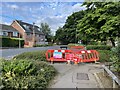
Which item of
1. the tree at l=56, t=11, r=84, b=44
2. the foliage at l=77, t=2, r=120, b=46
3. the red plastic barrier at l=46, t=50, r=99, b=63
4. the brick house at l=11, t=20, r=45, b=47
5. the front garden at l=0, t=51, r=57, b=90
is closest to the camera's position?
the front garden at l=0, t=51, r=57, b=90

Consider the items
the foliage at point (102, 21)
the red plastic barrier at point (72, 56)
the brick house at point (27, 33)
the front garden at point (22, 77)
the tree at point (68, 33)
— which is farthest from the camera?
the brick house at point (27, 33)

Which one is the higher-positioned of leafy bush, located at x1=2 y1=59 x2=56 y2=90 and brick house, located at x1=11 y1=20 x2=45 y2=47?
brick house, located at x1=11 y1=20 x2=45 y2=47

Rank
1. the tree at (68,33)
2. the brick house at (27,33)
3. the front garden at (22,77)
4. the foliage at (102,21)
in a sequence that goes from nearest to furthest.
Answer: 1. the front garden at (22,77)
2. the foliage at (102,21)
3. the tree at (68,33)
4. the brick house at (27,33)

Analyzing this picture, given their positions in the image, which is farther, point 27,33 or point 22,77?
point 27,33

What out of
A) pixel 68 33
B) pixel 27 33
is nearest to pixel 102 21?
pixel 68 33

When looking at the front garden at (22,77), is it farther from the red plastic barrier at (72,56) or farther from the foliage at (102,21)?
the foliage at (102,21)

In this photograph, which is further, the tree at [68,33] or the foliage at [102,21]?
the tree at [68,33]

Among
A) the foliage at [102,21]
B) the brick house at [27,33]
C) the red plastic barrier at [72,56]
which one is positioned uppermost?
the brick house at [27,33]

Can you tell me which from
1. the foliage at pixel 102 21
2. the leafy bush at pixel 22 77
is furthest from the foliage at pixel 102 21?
the leafy bush at pixel 22 77

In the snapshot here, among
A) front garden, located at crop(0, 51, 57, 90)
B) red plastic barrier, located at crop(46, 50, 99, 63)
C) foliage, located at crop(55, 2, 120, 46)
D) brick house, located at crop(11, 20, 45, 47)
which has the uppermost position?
brick house, located at crop(11, 20, 45, 47)

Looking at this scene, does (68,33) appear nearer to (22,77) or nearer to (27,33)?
(27,33)

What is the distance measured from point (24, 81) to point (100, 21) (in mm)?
5472

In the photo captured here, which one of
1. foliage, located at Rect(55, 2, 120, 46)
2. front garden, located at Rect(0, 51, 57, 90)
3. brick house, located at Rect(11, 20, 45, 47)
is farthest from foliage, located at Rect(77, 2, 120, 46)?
brick house, located at Rect(11, 20, 45, 47)

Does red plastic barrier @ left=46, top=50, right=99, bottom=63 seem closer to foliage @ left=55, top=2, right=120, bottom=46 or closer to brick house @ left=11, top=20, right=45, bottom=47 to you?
foliage @ left=55, top=2, right=120, bottom=46
